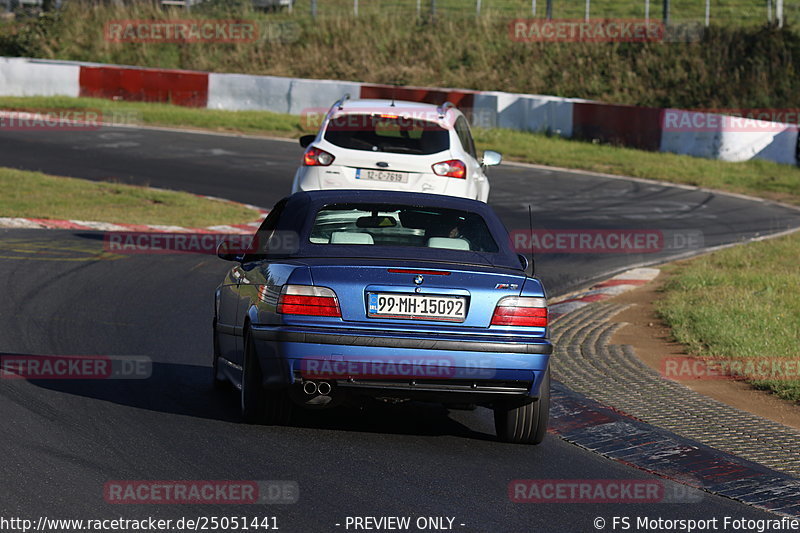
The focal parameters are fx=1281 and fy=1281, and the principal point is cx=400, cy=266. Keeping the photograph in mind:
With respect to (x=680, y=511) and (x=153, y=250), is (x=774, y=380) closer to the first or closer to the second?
(x=680, y=511)

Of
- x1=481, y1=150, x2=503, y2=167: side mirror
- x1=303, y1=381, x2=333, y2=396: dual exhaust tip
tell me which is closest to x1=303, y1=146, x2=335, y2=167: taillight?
x1=481, y1=150, x2=503, y2=167: side mirror

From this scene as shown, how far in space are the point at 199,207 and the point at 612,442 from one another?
1263 cm

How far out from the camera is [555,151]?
28.0 metres

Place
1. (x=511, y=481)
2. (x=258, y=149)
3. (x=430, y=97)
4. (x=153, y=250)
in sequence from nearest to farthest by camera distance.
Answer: (x=511, y=481) < (x=153, y=250) < (x=258, y=149) < (x=430, y=97)

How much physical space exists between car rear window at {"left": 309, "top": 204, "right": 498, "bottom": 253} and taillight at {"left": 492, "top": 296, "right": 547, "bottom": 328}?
0.67m

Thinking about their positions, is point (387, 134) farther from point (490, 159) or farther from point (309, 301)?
point (309, 301)

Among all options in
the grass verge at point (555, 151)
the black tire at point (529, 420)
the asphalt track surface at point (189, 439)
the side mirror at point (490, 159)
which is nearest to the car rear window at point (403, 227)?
the black tire at point (529, 420)

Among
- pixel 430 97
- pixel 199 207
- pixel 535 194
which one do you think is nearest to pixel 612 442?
pixel 199 207

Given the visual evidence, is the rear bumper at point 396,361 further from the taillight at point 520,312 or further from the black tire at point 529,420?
the black tire at point 529,420

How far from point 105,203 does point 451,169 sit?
7.21 m

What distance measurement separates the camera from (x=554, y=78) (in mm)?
37062

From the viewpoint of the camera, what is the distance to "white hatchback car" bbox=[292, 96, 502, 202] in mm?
13797

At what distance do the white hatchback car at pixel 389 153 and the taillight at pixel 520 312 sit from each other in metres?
6.82

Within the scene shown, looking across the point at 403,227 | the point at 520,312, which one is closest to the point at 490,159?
the point at 403,227
